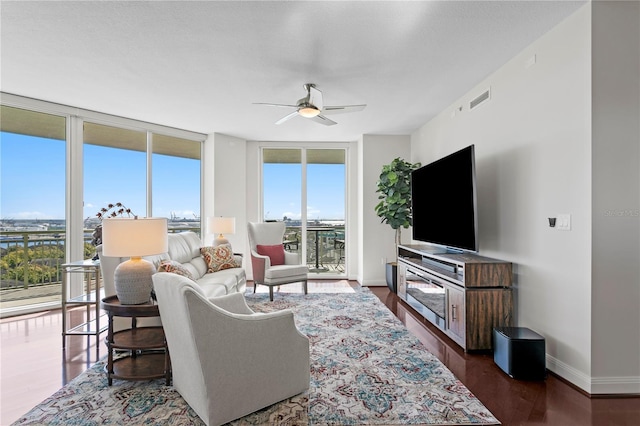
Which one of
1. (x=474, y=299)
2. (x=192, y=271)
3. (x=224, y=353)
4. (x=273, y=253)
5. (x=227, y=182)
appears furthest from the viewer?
(x=227, y=182)

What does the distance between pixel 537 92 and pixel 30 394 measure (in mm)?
4467

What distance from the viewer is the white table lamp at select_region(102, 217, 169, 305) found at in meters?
2.36

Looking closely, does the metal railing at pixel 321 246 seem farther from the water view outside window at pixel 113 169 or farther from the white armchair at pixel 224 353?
the white armchair at pixel 224 353

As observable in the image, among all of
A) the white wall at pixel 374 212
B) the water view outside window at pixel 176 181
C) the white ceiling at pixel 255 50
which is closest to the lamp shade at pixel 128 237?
the white ceiling at pixel 255 50

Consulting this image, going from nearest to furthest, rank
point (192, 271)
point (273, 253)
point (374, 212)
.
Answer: point (192, 271), point (273, 253), point (374, 212)

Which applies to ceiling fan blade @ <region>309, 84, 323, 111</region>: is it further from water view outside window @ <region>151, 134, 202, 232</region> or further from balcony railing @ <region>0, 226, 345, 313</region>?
balcony railing @ <region>0, 226, 345, 313</region>

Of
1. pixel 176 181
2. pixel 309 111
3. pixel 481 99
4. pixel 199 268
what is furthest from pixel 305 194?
pixel 481 99

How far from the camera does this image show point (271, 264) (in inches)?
204

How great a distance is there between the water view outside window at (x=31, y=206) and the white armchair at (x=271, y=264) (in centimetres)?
256

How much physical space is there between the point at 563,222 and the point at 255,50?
9.18 feet

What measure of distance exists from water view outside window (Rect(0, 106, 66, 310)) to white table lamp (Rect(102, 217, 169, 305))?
2775mm

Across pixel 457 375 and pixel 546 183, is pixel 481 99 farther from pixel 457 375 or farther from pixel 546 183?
pixel 457 375

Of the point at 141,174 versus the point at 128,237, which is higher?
the point at 141,174

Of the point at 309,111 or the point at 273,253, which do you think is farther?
the point at 273,253
